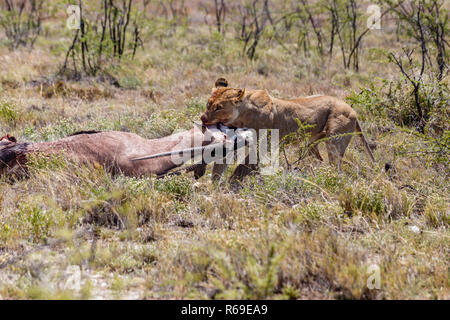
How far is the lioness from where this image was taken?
18.7 ft

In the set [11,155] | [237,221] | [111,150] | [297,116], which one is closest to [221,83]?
[297,116]

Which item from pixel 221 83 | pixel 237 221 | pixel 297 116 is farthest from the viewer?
pixel 221 83

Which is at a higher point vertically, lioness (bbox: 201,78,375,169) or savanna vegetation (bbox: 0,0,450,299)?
lioness (bbox: 201,78,375,169)

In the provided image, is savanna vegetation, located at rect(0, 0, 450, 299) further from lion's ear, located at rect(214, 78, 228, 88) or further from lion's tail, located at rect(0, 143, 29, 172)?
lion's ear, located at rect(214, 78, 228, 88)

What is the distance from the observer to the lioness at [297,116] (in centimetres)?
569

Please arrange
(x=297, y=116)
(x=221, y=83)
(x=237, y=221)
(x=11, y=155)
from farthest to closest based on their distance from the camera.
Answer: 1. (x=221, y=83)
2. (x=297, y=116)
3. (x=11, y=155)
4. (x=237, y=221)

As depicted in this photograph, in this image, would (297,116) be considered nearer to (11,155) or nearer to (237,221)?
(237,221)

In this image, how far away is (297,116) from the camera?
19.7 ft

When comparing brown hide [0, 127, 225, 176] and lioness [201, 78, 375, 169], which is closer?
brown hide [0, 127, 225, 176]

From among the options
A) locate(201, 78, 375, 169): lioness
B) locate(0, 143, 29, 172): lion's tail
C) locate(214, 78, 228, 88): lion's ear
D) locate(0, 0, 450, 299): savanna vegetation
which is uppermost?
locate(214, 78, 228, 88): lion's ear

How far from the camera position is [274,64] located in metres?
12.5

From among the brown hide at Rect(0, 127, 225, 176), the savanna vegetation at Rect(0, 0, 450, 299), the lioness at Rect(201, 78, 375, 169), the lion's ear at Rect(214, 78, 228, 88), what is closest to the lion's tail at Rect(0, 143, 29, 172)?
the brown hide at Rect(0, 127, 225, 176)
